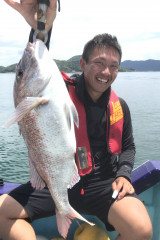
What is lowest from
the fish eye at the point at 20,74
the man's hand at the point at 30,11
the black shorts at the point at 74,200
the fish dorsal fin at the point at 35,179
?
the black shorts at the point at 74,200

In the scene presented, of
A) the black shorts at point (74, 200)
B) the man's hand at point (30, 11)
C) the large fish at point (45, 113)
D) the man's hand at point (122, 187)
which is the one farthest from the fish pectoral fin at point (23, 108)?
the man's hand at point (122, 187)

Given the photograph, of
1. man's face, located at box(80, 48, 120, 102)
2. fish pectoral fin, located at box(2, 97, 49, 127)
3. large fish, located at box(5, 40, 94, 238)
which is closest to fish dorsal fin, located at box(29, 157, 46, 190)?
large fish, located at box(5, 40, 94, 238)

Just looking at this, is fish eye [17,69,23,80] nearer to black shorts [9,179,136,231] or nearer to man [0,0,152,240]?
man [0,0,152,240]

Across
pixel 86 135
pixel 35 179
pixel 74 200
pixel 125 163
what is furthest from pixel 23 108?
pixel 125 163

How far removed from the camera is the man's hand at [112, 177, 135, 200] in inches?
114

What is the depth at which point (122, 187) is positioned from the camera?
297 centimetres

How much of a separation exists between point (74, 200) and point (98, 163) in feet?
1.75

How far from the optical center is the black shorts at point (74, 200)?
9.95 ft

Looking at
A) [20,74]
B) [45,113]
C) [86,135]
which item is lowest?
[86,135]

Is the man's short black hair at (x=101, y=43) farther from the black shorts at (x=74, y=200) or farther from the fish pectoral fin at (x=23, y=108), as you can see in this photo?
the black shorts at (x=74, y=200)

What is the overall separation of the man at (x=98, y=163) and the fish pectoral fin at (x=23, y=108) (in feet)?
3.29

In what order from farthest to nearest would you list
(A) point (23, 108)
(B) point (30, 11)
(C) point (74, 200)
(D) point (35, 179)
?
1. (C) point (74, 200)
2. (B) point (30, 11)
3. (D) point (35, 179)
4. (A) point (23, 108)

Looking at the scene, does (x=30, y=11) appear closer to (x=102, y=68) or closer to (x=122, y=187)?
(x=102, y=68)

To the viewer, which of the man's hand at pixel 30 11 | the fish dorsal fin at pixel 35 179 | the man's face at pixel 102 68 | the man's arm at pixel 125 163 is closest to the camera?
the fish dorsal fin at pixel 35 179
